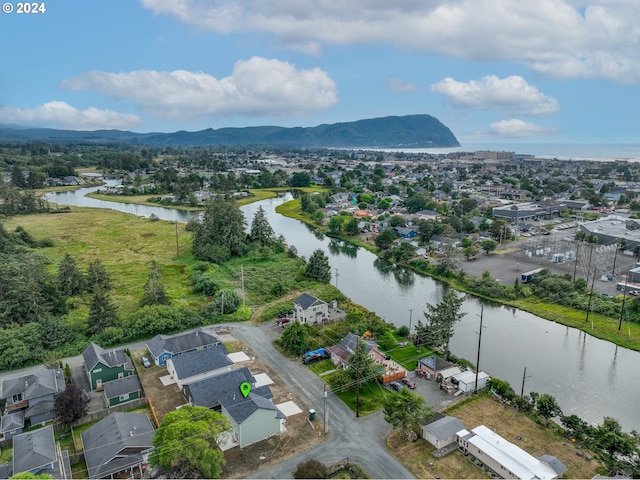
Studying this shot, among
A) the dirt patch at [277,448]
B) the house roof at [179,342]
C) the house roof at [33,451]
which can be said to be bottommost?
the dirt patch at [277,448]

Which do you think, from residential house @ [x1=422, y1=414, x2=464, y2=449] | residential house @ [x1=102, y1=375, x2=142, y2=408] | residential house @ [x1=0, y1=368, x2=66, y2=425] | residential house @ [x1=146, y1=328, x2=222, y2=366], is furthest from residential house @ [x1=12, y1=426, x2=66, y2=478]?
residential house @ [x1=422, y1=414, x2=464, y2=449]

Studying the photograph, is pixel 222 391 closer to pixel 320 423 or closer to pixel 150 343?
pixel 320 423

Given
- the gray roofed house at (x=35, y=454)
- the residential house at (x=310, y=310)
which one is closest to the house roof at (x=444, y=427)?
the residential house at (x=310, y=310)

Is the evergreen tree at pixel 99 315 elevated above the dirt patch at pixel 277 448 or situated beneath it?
elevated above

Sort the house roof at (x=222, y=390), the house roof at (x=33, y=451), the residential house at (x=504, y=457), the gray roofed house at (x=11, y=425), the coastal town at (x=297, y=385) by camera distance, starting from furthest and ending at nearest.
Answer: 1. the house roof at (x=222, y=390)
2. the gray roofed house at (x=11, y=425)
3. the coastal town at (x=297, y=385)
4. the residential house at (x=504, y=457)
5. the house roof at (x=33, y=451)

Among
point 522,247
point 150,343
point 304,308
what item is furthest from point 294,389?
point 522,247

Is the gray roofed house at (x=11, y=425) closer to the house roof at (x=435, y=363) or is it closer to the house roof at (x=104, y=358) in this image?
the house roof at (x=104, y=358)

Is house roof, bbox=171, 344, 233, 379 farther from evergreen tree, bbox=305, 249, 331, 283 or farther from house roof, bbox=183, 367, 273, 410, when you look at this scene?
evergreen tree, bbox=305, 249, 331, 283
